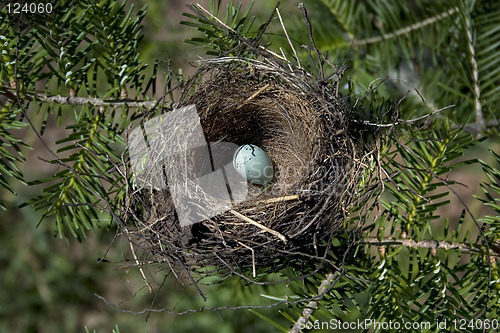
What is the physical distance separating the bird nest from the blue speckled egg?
0.20 ft

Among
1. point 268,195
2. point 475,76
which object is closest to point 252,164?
point 268,195

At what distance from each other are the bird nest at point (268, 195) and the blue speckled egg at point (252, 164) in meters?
0.06

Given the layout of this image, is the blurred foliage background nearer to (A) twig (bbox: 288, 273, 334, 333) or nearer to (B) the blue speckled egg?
(B) the blue speckled egg

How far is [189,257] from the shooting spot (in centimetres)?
76

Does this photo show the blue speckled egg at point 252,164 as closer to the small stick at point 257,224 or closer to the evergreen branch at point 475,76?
the small stick at point 257,224

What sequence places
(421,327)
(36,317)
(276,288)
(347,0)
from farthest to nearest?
(36,317)
(347,0)
(276,288)
(421,327)

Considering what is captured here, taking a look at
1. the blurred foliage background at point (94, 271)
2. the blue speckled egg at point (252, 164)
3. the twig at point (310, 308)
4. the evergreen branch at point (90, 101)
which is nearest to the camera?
the twig at point (310, 308)

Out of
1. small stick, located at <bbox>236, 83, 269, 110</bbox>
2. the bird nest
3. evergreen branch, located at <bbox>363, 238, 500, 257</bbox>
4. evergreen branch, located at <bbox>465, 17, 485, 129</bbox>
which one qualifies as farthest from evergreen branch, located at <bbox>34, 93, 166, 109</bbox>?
evergreen branch, located at <bbox>465, 17, 485, 129</bbox>

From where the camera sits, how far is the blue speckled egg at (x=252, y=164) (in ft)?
3.42

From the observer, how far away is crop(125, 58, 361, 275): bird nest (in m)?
0.76

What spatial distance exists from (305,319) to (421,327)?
0.58 feet

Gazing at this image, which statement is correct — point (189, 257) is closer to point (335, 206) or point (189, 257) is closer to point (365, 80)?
point (335, 206)

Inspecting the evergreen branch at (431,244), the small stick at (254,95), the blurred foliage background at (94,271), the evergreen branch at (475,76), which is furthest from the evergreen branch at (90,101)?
the evergreen branch at (475,76)

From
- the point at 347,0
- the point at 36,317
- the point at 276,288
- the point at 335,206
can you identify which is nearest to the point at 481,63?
the point at 347,0
